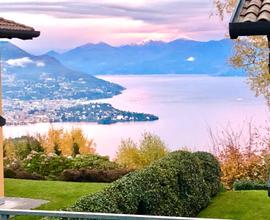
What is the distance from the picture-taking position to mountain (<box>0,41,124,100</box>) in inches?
1339

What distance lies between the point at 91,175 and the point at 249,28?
15648 millimetres

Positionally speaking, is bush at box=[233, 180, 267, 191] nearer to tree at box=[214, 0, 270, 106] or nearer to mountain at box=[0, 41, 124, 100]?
tree at box=[214, 0, 270, 106]

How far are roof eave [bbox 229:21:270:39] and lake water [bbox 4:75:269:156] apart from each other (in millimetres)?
19425

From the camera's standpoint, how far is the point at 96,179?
21.3 metres

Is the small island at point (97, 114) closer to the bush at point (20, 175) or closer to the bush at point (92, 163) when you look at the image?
the bush at point (92, 163)

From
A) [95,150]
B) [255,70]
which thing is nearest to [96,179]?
[95,150]

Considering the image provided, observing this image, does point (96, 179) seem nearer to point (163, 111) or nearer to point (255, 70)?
point (255, 70)

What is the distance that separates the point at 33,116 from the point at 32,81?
211 centimetres

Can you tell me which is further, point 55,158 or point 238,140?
point 238,140

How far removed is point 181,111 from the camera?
4091 centimetres

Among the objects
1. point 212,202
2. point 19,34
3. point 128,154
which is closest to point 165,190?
point 212,202

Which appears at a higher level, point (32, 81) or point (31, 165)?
point (32, 81)

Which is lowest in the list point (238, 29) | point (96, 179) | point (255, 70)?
point (96, 179)

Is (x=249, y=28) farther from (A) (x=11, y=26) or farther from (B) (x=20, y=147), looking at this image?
(B) (x=20, y=147)
